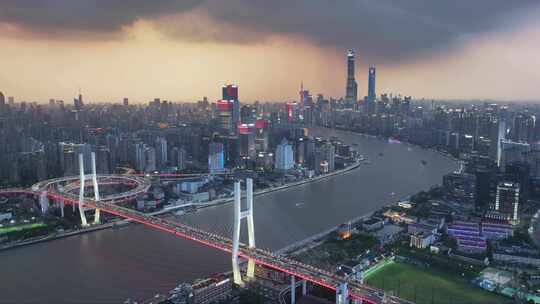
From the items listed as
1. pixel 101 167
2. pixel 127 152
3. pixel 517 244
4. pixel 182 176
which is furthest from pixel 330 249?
pixel 127 152

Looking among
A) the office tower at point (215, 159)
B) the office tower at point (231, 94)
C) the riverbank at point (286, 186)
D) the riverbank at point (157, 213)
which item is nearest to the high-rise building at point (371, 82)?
the office tower at point (231, 94)

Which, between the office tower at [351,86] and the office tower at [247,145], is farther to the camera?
the office tower at [351,86]

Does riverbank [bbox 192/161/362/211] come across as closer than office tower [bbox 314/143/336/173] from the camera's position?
Yes

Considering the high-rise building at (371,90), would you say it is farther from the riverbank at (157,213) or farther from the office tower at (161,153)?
the office tower at (161,153)

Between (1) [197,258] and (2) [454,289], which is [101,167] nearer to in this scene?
(1) [197,258]

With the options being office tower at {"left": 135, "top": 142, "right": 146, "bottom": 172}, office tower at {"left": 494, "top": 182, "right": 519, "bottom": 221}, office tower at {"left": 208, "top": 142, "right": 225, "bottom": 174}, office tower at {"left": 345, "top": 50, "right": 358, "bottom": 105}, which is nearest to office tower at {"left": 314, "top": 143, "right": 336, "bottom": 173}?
office tower at {"left": 208, "top": 142, "right": 225, "bottom": 174}

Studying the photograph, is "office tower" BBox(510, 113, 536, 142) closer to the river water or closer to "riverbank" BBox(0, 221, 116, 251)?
the river water
